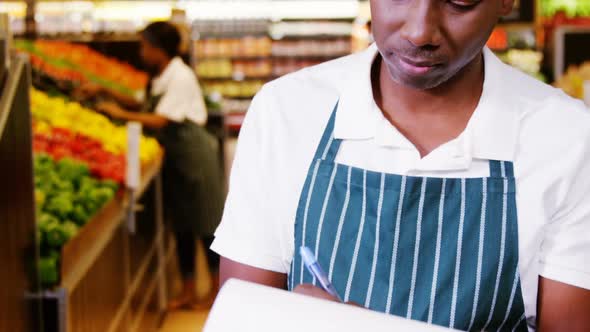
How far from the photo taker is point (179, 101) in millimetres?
5434

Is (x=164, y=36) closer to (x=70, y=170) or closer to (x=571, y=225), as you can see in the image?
(x=70, y=170)

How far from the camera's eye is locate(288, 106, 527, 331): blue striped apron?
1311 mm

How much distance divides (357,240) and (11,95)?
4.89ft

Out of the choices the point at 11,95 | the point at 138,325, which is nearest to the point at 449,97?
the point at 11,95

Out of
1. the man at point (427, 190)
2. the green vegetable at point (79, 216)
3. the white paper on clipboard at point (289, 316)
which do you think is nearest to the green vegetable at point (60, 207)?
the green vegetable at point (79, 216)

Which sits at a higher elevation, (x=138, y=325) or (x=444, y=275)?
(x=444, y=275)

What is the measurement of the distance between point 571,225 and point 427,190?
8.5 inches

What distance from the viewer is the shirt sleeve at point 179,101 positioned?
17.8 feet

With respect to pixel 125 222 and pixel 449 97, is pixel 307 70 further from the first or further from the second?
pixel 125 222

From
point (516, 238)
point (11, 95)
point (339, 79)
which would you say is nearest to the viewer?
point (516, 238)

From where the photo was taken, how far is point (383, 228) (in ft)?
4.38

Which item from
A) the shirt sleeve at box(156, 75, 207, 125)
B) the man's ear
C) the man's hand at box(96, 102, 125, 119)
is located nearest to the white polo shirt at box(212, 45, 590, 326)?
the man's ear

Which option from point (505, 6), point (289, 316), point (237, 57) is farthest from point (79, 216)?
point (237, 57)

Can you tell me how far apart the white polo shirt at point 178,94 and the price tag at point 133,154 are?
146 centimetres
